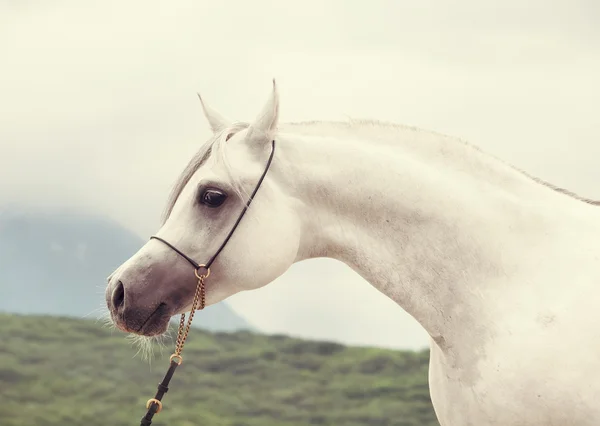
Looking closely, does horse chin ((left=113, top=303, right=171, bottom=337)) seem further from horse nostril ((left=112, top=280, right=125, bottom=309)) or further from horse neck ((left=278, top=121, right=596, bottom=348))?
horse neck ((left=278, top=121, right=596, bottom=348))

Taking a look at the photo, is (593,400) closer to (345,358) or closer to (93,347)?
(345,358)

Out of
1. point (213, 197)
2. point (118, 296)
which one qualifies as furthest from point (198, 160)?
point (118, 296)

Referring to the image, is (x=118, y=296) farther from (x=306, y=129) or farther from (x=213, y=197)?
(x=306, y=129)

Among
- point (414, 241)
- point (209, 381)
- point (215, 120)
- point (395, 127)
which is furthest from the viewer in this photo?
point (209, 381)

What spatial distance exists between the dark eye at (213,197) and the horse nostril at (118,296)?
28cm

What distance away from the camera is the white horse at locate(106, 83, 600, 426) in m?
1.52

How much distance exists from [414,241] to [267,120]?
45 centimetres

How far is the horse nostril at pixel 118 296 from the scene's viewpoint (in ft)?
5.51

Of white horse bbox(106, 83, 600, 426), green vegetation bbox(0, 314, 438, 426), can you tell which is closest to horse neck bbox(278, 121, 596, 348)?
white horse bbox(106, 83, 600, 426)

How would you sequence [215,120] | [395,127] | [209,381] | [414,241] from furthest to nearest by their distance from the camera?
[209,381] → [215,120] → [395,127] → [414,241]

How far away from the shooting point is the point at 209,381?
464cm

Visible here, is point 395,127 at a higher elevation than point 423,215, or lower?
higher

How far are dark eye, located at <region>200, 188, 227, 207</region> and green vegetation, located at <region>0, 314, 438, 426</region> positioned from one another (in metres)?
2.95

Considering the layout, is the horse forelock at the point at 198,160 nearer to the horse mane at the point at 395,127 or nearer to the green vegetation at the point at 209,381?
the horse mane at the point at 395,127
